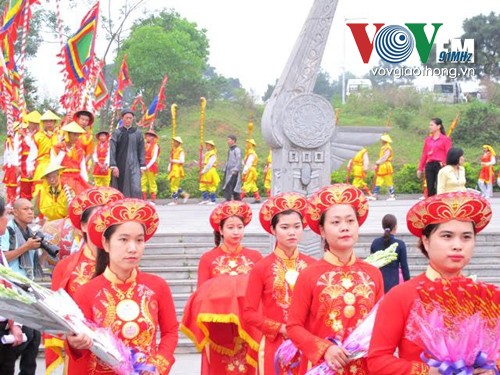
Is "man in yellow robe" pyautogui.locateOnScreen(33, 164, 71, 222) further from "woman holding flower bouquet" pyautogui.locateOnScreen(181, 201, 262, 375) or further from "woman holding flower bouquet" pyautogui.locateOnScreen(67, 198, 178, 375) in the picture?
"woman holding flower bouquet" pyautogui.locateOnScreen(67, 198, 178, 375)

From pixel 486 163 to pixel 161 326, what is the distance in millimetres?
20424

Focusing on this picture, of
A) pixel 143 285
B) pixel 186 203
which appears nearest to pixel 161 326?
pixel 143 285

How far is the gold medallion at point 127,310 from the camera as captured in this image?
4.82 m

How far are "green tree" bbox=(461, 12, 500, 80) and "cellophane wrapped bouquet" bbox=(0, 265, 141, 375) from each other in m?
45.3

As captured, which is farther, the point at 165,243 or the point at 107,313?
the point at 165,243

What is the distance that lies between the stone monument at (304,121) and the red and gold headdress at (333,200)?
6606 millimetres

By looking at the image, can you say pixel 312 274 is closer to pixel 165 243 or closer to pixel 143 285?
pixel 143 285

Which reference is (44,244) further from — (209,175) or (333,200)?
(209,175)

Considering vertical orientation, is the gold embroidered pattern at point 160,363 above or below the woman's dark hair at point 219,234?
below

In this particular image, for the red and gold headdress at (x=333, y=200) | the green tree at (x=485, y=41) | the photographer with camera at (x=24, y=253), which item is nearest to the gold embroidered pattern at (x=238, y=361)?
the photographer with camera at (x=24, y=253)

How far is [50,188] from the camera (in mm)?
11508

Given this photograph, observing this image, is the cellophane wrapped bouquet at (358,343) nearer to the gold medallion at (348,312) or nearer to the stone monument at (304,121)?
the gold medallion at (348,312)

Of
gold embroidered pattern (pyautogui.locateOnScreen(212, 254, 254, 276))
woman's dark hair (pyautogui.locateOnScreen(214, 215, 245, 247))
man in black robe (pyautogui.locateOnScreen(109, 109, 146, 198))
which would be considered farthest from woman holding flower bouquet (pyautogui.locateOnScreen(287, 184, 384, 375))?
man in black robe (pyautogui.locateOnScreen(109, 109, 146, 198))

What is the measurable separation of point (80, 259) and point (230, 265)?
1701mm
